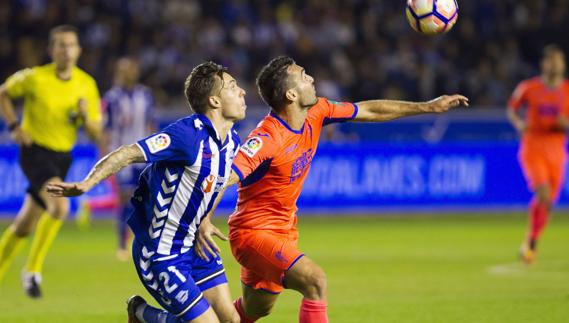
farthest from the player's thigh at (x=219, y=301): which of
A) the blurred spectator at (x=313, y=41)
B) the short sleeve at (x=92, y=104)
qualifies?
the blurred spectator at (x=313, y=41)

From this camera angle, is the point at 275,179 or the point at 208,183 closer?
the point at 208,183

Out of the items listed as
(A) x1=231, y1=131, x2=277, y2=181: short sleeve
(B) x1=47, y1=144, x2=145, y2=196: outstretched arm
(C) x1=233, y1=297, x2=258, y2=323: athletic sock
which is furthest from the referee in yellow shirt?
(B) x1=47, y1=144, x2=145, y2=196: outstretched arm

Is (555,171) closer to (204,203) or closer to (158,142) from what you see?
(204,203)

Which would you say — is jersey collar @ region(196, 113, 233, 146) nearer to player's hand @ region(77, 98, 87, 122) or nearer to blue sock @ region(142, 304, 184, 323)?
blue sock @ region(142, 304, 184, 323)

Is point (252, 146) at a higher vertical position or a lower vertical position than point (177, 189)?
higher

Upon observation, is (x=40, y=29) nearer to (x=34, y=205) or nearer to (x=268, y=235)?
(x=34, y=205)

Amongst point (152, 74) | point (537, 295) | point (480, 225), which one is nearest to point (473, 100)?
point (480, 225)

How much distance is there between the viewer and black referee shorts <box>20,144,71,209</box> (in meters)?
9.73

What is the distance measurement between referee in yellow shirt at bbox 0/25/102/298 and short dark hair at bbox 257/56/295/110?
340 centimetres

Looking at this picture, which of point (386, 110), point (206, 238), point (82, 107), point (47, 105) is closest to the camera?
point (206, 238)

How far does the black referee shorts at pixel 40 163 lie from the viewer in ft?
31.9

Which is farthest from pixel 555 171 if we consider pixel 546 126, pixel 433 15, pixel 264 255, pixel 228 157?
pixel 228 157

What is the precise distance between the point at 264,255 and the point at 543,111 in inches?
278

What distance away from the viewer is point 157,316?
6332 millimetres
